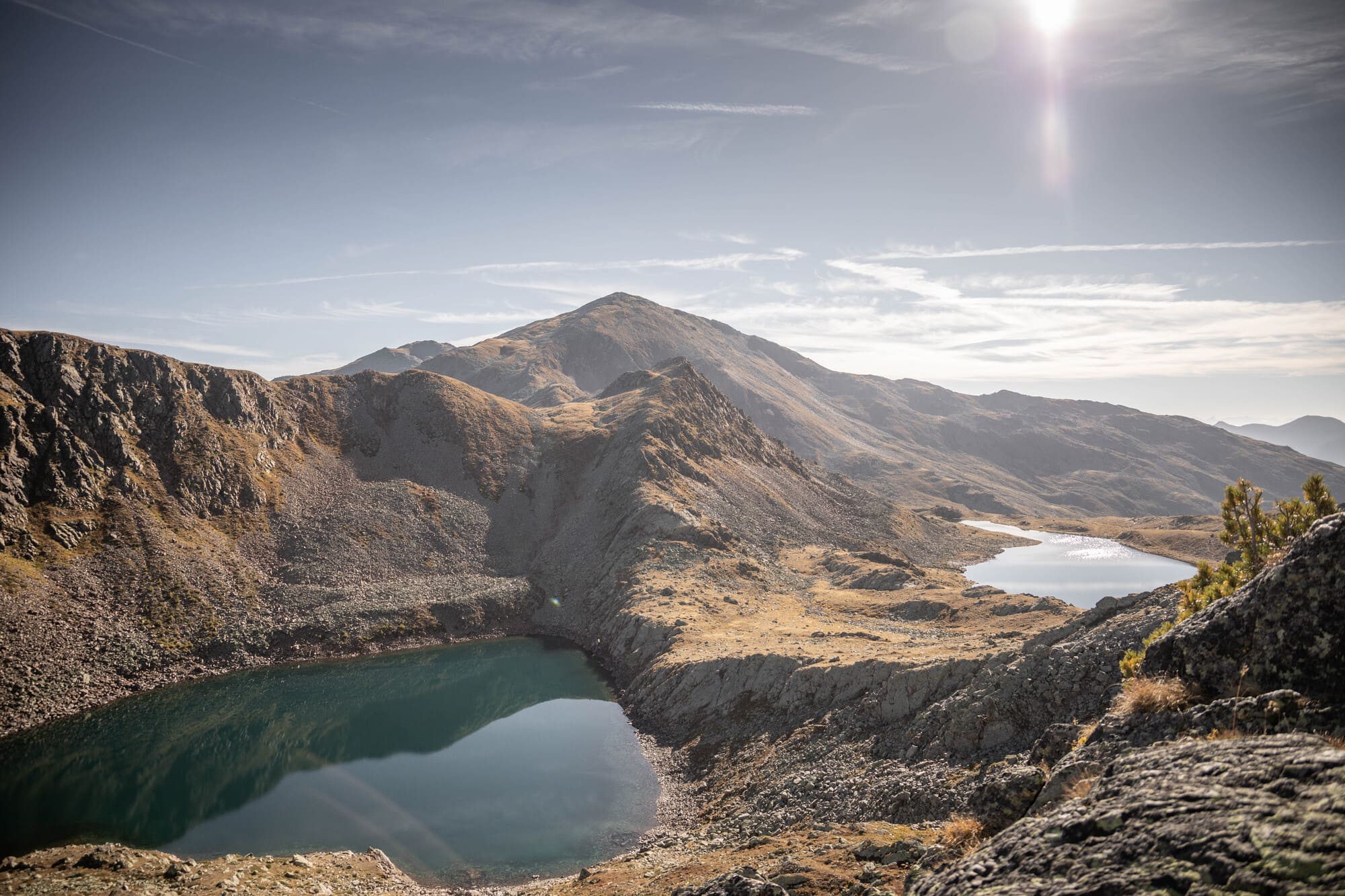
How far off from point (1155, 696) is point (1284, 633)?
2.60 m

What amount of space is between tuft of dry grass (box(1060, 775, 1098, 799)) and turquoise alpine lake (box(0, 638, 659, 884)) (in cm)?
3702

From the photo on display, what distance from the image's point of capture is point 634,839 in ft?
141

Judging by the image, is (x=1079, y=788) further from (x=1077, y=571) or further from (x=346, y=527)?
(x=1077, y=571)

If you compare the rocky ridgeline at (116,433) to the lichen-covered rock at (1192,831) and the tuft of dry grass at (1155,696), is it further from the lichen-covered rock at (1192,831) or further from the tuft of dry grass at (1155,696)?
the tuft of dry grass at (1155,696)

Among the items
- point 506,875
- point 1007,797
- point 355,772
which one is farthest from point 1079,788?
point 355,772

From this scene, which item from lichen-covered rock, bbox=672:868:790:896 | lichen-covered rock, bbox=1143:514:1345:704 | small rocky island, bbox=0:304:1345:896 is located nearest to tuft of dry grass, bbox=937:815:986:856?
small rocky island, bbox=0:304:1345:896

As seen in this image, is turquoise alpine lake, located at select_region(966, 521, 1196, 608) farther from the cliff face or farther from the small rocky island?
the cliff face

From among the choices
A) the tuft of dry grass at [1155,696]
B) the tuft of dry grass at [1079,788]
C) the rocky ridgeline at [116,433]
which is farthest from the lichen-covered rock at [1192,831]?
the rocky ridgeline at [116,433]

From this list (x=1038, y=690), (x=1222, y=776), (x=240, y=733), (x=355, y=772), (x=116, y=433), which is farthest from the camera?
(x=116, y=433)

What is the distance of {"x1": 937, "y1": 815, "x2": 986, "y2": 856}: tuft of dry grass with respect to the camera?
15188mm

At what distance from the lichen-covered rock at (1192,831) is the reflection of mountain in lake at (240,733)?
59106 millimetres

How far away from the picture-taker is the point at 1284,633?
11805 millimetres

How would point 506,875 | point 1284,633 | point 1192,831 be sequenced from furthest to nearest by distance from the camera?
point 506,875
point 1284,633
point 1192,831

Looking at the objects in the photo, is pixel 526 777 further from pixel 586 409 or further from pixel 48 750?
pixel 586 409
